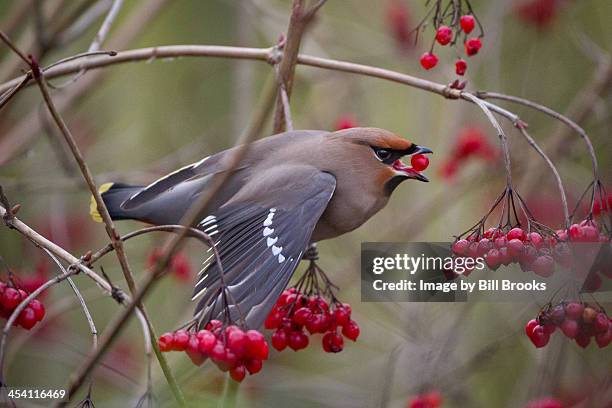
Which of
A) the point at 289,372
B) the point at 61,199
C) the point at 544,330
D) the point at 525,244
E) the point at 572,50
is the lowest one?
the point at 544,330

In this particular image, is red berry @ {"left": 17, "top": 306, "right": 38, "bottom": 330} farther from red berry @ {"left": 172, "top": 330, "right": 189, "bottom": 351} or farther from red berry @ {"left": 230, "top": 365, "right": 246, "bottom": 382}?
red berry @ {"left": 230, "top": 365, "right": 246, "bottom": 382}

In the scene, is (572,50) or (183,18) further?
(183,18)

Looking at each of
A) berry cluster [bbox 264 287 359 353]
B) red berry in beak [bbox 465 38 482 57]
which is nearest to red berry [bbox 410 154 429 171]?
red berry in beak [bbox 465 38 482 57]

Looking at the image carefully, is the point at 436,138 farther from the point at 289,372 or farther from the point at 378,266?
the point at 378,266

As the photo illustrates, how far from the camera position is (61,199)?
372 cm

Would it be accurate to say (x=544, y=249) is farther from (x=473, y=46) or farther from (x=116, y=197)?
(x=116, y=197)

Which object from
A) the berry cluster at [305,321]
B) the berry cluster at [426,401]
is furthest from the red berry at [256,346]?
the berry cluster at [426,401]

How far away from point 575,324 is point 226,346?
800 millimetres

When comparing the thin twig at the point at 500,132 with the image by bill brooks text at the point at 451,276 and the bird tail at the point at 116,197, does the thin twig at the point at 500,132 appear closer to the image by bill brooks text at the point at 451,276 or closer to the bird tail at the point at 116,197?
the image by bill brooks text at the point at 451,276

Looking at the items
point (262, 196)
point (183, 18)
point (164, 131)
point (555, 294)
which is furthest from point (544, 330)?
point (183, 18)

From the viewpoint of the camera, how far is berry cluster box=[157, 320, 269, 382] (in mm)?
1811

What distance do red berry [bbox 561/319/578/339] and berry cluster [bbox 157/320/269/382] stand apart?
698 mm

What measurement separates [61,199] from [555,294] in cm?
229

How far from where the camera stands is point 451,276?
2.39 m
